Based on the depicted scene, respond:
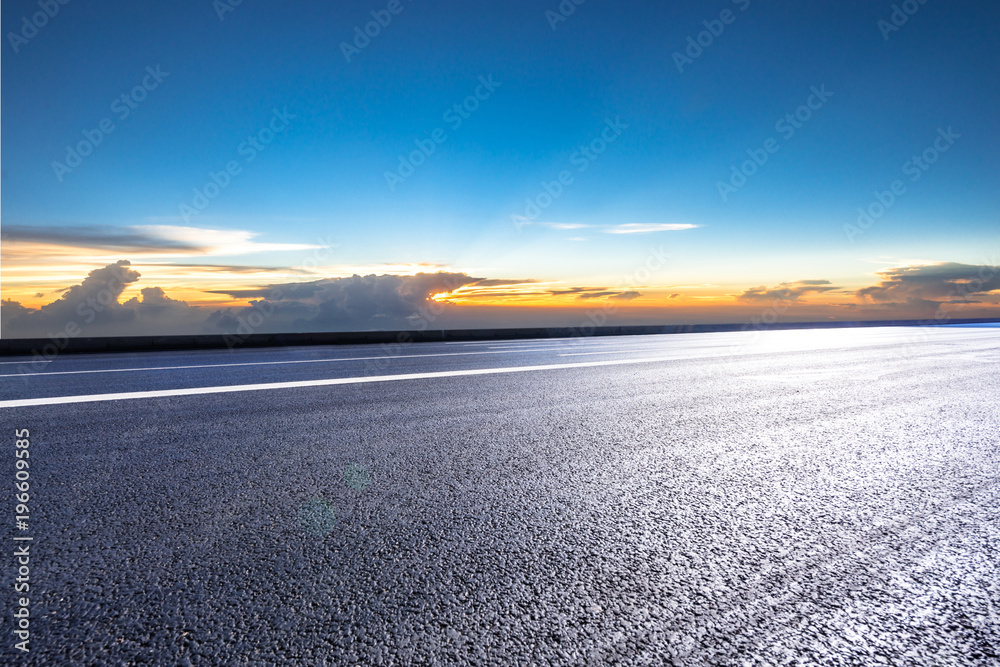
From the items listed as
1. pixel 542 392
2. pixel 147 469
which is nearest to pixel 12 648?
pixel 147 469

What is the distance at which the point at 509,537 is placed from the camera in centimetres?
222

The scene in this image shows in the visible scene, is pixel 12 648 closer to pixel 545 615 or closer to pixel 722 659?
pixel 545 615

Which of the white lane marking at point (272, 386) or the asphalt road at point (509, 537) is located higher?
the white lane marking at point (272, 386)

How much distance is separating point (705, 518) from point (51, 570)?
255 cm

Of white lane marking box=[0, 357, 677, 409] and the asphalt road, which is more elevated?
white lane marking box=[0, 357, 677, 409]

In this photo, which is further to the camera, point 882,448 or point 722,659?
point 882,448

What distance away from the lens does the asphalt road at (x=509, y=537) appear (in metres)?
1.54

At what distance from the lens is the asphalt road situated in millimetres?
1545

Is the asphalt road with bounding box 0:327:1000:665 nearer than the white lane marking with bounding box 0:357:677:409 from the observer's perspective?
Yes

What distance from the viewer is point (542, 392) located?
6.29m

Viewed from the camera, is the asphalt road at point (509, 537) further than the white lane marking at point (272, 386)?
No

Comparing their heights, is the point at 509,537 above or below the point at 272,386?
below

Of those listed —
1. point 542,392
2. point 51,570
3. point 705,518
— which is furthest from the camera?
point 542,392

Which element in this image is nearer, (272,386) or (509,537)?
(509,537)
